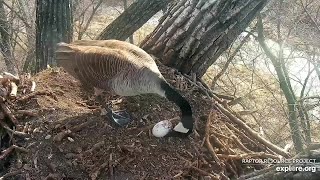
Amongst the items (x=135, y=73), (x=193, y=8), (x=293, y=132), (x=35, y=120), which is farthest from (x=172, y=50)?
(x=293, y=132)

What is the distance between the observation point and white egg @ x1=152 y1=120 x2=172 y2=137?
9.43ft

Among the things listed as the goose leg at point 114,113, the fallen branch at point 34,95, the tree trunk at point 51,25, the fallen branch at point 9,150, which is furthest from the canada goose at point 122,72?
the tree trunk at point 51,25

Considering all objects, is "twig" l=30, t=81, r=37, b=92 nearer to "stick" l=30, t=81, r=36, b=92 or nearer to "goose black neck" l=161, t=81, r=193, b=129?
"stick" l=30, t=81, r=36, b=92

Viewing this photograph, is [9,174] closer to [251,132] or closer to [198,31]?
Answer: [251,132]

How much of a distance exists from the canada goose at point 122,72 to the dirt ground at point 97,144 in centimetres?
20

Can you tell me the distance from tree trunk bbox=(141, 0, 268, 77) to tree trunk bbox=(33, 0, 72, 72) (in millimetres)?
1117

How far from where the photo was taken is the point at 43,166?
2.68 meters

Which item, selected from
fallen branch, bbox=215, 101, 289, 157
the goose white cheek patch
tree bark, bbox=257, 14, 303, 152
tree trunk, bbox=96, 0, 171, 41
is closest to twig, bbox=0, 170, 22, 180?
the goose white cheek patch

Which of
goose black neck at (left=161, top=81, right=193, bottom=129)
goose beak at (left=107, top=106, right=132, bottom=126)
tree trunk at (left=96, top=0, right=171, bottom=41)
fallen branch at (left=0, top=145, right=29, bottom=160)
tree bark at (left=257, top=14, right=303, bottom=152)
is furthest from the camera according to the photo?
tree bark at (left=257, top=14, right=303, bottom=152)

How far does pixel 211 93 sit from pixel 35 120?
1449 millimetres

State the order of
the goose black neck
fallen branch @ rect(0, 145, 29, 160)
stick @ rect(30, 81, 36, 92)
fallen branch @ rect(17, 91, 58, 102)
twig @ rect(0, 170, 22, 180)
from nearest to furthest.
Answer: twig @ rect(0, 170, 22, 180) < fallen branch @ rect(0, 145, 29, 160) < the goose black neck < fallen branch @ rect(17, 91, 58, 102) < stick @ rect(30, 81, 36, 92)

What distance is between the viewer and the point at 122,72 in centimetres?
304

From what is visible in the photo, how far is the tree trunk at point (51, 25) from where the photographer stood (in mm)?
4375

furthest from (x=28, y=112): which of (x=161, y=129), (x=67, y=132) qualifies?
(x=161, y=129)
